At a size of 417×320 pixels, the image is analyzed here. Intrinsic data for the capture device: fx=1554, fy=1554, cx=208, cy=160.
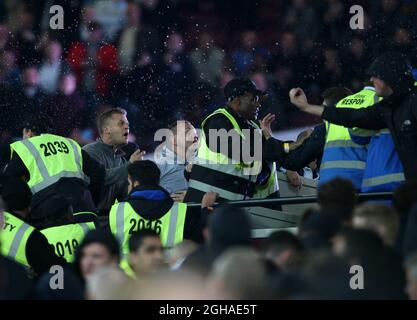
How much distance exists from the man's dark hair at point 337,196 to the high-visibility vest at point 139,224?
1.39m

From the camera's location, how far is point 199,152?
10.7 m

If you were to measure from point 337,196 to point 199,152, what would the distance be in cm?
261

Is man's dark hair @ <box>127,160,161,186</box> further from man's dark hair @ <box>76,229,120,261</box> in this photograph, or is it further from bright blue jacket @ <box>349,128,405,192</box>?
man's dark hair @ <box>76,229,120,261</box>

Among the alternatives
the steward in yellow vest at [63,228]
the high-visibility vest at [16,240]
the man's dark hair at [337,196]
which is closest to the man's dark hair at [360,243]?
the man's dark hair at [337,196]

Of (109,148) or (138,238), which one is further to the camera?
(109,148)

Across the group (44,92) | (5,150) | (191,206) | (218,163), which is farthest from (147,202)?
(44,92)

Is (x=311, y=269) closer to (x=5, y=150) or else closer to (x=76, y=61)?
(x=5, y=150)

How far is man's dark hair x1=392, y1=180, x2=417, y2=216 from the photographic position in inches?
320

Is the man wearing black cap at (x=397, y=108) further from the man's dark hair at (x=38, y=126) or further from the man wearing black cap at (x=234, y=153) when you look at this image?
the man's dark hair at (x=38, y=126)

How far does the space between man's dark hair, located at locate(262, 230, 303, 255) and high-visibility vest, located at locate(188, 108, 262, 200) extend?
3.00 meters

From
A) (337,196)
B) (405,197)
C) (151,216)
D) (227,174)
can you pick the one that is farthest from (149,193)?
(405,197)

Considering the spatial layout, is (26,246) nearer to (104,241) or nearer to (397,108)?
(104,241)

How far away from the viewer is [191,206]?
31.9 feet

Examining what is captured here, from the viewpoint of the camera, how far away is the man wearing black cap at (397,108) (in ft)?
31.3
